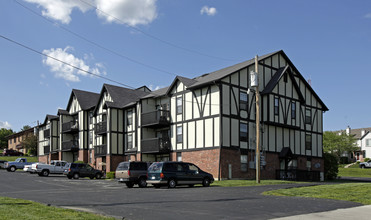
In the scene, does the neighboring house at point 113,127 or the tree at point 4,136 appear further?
the tree at point 4,136

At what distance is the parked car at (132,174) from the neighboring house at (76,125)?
1028 inches

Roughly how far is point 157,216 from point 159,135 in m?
32.2

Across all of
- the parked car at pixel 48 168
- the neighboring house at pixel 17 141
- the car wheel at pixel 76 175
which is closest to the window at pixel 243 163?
the car wheel at pixel 76 175

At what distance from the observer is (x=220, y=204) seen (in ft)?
52.4

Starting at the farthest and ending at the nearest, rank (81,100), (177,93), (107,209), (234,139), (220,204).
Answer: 1. (81,100)
2. (177,93)
3. (234,139)
4. (220,204)
5. (107,209)

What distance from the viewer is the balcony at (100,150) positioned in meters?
48.8

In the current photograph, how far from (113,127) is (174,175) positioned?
22.3 metres

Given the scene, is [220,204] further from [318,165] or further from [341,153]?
[341,153]

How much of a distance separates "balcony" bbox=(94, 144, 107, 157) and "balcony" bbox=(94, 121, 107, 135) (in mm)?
1614

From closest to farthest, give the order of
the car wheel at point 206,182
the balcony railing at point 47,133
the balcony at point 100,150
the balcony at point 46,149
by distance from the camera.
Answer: the car wheel at point 206,182 → the balcony at point 100,150 → the balcony at point 46,149 → the balcony railing at point 47,133

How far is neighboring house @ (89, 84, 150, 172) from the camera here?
47.8 m

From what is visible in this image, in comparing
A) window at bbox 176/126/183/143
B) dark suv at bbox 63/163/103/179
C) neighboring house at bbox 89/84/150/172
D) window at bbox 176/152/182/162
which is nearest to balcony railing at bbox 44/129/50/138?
neighboring house at bbox 89/84/150/172

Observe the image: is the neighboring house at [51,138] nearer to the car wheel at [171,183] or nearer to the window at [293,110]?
the window at [293,110]

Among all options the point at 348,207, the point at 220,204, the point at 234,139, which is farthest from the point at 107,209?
the point at 234,139
